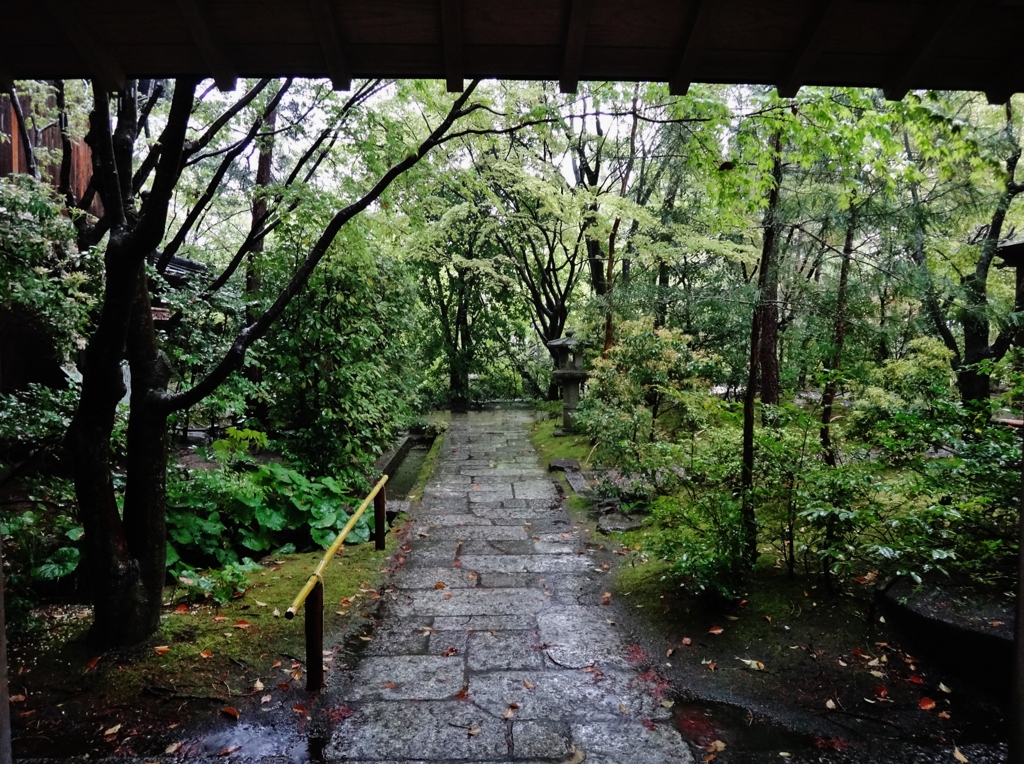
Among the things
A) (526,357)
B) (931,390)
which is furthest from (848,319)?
(526,357)

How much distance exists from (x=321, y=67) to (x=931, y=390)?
239 inches

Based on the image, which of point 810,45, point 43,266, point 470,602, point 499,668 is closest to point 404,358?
point 470,602

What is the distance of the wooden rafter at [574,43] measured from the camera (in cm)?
265

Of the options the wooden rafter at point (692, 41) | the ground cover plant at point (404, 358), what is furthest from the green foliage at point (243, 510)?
Result: the wooden rafter at point (692, 41)

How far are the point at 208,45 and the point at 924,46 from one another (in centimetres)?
328

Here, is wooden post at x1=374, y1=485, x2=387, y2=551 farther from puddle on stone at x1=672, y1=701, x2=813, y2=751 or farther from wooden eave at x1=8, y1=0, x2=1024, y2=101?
wooden eave at x1=8, y1=0, x2=1024, y2=101

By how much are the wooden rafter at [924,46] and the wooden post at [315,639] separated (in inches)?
172

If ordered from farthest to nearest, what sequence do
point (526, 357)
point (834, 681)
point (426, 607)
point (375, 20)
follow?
point (526, 357) < point (426, 607) < point (834, 681) < point (375, 20)

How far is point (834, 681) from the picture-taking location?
412 cm

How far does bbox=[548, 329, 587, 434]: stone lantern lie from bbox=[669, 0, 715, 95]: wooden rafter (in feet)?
33.3

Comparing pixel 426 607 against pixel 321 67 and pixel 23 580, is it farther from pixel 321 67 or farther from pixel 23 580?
pixel 321 67

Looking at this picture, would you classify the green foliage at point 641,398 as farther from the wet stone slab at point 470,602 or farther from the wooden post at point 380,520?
the wooden post at point 380,520

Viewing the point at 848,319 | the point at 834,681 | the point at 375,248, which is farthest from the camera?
the point at 375,248

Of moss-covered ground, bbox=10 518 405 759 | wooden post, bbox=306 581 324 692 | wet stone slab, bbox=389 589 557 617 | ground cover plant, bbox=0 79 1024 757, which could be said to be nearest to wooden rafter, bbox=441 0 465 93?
ground cover plant, bbox=0 79 1024 757
